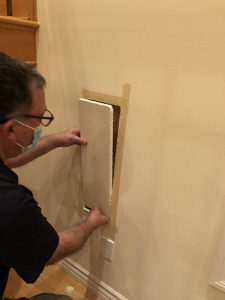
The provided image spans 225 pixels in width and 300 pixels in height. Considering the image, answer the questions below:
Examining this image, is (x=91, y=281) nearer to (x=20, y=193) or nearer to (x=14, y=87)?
(x=20, y=193)

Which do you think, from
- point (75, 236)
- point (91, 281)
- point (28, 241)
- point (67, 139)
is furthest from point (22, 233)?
point (91, 281)

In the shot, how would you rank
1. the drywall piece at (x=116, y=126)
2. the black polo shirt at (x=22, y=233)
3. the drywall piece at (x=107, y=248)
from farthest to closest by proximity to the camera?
1. the drywall piece at (x=107, y=248)
2. the drywall piece at (x=116, y=126)
3. the black polo shirt at (x=22, y=233)

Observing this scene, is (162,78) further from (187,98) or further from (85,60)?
(85,60)

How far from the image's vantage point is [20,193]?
886mm

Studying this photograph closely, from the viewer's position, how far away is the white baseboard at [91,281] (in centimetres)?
148

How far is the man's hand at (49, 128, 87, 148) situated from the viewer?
4.38 feet

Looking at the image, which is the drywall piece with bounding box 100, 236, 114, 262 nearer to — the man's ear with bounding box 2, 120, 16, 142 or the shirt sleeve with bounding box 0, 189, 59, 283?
the shirt sleeve with bounding box 0, 189, 59, 283

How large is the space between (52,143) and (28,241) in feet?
1.83

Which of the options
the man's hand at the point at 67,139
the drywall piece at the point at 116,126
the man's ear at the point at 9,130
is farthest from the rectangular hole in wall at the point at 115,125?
the man's ear at the point at 9,130

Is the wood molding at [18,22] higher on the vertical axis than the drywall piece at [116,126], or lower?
higher

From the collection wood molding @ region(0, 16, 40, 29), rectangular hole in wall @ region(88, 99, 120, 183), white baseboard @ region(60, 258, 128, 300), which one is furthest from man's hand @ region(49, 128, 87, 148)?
white baseboard @ region(60, 258, 128, 300)

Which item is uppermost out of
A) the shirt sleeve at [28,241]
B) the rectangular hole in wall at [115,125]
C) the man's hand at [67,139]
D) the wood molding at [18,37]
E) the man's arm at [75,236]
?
the wood molding at [18,37]

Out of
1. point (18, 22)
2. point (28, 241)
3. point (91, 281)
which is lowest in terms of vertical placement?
point (91, 281)

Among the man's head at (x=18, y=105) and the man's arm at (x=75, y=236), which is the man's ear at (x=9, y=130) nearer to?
the man's head at (x=18, y=105)
